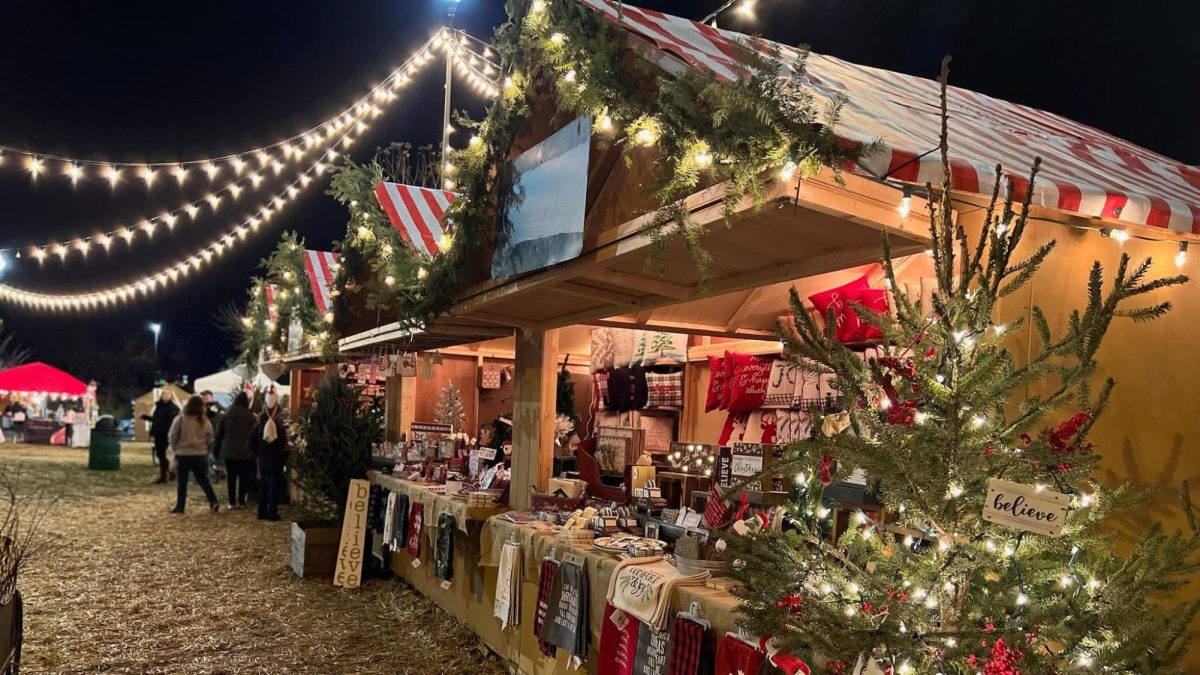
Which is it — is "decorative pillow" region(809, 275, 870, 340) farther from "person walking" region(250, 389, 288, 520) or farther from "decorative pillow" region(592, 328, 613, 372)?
"person walking" region(250, 389, 288, 520)

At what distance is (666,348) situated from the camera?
7207 millimetres

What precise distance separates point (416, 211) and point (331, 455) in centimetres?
241

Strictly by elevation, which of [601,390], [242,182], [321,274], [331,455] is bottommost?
[331,455]

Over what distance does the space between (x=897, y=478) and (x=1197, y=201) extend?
237cm

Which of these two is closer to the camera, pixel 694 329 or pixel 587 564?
pixel 587 564

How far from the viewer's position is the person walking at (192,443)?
1036cm

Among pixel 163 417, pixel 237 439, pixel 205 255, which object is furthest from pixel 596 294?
pixel 205 255

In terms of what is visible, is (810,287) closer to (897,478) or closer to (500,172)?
(500,172)

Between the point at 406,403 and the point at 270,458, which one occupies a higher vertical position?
the point at 406,403

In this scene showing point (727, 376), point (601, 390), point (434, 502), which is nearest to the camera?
point (434, 502)

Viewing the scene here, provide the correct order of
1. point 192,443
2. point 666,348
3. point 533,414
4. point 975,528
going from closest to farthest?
point 975,528
point 533,414
point 666,348
point 192,443

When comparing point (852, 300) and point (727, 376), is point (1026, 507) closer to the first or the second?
point (852, 300)

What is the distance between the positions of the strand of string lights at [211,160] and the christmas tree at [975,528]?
25.7 feet

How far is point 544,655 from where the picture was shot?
4441mm
